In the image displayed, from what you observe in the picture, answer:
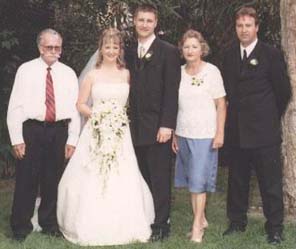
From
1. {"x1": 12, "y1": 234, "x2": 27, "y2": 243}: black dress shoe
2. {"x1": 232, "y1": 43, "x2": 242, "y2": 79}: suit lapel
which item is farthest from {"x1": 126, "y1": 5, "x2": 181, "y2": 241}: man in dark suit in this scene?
{"x1": 12, "y1": 234, "x2": 27, "y2": 243}: black dress shoe

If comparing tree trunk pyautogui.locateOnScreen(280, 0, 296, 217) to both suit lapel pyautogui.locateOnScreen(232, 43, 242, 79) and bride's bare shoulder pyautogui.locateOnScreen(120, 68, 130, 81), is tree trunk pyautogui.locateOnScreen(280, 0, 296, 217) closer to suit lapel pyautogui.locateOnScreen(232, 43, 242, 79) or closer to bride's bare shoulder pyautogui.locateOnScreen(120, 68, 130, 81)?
suit lapel pyautogui.locateOnScreen(232, 43, 242, 79)

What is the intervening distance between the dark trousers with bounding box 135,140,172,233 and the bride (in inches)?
5.4

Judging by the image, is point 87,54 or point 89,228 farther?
point 87,54

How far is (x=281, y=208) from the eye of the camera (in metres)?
6.07

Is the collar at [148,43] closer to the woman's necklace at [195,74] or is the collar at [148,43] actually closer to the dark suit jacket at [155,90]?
the dark suit jacket at [155,90]

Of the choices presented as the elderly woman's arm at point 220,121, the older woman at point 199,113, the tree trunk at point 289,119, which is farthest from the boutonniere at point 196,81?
the tree trunk at point 289,119

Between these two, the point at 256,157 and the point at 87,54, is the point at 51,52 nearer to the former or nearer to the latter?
the point at 256,157

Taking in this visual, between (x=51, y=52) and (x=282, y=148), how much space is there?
2.67 m

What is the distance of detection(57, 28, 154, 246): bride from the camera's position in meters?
6.12

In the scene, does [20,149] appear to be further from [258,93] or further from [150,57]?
[258,93]

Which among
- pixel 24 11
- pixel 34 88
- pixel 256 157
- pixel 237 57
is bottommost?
pixel 256 157

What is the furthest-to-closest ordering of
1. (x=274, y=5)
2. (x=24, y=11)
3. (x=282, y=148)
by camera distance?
1. (x=24, y=11)
2. (x=274, y=5)
3. (x=282, y=148)

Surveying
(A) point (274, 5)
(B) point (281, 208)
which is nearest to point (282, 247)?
(B) point (281, 208)

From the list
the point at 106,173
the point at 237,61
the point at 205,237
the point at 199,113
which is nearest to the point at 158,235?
the point at 205,237
